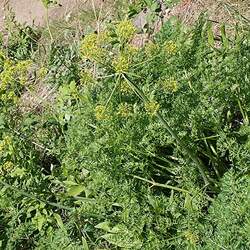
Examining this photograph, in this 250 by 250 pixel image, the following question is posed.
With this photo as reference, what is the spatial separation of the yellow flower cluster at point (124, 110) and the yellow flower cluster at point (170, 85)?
7.1 inches

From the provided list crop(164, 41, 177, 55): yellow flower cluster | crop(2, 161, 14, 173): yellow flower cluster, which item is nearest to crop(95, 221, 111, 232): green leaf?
crop(2, 161, 14, 173): yellow flower cluster

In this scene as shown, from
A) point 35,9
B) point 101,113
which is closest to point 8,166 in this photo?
point 101,113

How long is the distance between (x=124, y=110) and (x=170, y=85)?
223mm

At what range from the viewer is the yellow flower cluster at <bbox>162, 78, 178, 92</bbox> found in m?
2.76

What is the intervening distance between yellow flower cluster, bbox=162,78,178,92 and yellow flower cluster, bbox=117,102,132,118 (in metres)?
0.18

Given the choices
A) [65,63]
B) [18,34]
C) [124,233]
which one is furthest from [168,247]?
[18,34]

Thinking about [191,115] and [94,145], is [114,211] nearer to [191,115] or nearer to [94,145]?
[94,145]

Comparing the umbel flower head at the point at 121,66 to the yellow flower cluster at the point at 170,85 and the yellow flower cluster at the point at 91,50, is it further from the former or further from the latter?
the yellow flower cluster at the point at 170,85

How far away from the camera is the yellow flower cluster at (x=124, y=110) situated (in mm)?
2814

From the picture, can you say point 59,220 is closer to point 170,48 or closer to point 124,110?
point 124,110

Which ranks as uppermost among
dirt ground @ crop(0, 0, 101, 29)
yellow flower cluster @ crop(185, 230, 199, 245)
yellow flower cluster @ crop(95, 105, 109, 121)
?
yellow flower cluster @ crop(95, 105, 109, 121)

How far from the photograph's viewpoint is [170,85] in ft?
9.14

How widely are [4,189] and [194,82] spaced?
1.18 metres

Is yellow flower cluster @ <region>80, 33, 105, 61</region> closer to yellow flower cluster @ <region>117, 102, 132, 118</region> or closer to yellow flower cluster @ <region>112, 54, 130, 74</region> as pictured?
yellow flower cluster @ <region>112, 54, 130, 74</region>
